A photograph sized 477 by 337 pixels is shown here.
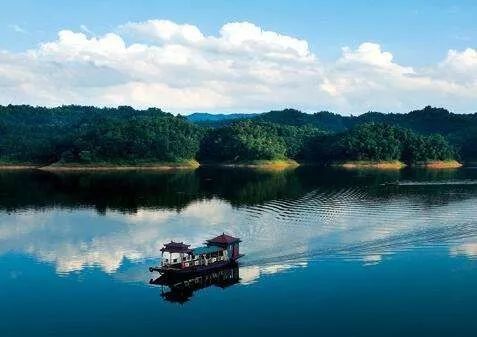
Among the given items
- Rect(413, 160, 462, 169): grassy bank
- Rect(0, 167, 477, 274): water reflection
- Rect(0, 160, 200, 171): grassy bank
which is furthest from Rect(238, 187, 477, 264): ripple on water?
Rect(413, 160, 462, 169): grassy bank

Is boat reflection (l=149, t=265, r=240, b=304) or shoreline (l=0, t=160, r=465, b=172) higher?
shoreline (l=0, t=160, r=465, b=172)

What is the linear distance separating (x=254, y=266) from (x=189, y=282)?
663 cm

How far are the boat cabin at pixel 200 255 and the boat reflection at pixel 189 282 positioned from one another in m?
0.72

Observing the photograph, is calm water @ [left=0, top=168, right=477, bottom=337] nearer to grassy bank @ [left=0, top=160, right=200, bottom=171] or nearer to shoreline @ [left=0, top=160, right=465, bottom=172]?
grassy bank @ [left=0, top=160, right=200, bottom=171]

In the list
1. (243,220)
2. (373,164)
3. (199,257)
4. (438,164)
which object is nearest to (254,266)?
(199,257)

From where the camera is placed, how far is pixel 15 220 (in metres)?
72.9

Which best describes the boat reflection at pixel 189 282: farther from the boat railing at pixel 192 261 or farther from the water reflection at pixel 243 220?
the water reflection at pixel 243 220

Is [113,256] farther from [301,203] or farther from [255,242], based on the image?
[301,203]

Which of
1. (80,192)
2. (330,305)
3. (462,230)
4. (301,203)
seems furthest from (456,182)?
(330,305)

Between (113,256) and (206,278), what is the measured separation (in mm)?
10892

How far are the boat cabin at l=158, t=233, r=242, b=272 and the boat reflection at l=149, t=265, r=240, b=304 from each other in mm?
721

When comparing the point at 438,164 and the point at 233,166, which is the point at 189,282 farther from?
the point at 438,164

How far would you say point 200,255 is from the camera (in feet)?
153

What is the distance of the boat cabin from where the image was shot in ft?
148
